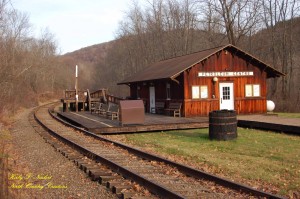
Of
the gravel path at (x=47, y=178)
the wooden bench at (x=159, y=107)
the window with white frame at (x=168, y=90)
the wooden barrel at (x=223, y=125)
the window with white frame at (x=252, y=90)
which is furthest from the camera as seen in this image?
the wooden bench at (x=159, y=107)

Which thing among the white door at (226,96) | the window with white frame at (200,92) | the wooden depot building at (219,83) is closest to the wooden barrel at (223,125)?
the wooden depot building at (219,83)

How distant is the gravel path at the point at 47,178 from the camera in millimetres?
7146

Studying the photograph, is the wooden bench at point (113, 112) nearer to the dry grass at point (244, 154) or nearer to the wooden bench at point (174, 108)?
the wooden bench at point (174, 108)

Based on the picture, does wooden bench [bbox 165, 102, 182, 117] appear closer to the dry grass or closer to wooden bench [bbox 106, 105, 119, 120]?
wooden bench [bbox 106, 105, 119, 120]

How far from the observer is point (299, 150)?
11.9m

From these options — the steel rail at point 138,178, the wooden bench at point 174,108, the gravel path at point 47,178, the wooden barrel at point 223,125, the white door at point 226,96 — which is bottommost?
the gravel path at point 47,178

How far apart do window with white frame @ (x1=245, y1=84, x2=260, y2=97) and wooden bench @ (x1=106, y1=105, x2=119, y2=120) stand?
27.0ft

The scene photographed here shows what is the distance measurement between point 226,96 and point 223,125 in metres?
9.45

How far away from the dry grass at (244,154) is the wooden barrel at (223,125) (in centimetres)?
35

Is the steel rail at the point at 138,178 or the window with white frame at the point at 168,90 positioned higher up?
the window with white frame at the point at 168,90

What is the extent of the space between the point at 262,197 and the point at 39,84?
67335mm

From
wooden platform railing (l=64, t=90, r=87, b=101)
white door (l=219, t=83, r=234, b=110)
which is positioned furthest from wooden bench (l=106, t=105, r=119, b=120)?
wooden platform railing (l=64, t=90, r=87, b=101)

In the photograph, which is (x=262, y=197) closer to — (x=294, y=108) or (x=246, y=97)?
(x=246, y=97)

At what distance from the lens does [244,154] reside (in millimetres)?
11438
